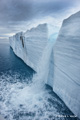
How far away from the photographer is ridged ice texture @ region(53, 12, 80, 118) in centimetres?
299

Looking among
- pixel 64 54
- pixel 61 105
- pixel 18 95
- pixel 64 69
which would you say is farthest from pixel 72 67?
pixel 18 95

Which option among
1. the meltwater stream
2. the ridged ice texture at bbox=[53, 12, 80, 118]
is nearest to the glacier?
the ridged ice texture at bbox=[53, 12, 80, 118]

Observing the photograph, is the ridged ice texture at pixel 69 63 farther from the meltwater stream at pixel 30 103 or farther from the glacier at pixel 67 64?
the meltwater stream at pixel 30 103

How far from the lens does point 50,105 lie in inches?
147

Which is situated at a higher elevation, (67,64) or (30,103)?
(67,64)

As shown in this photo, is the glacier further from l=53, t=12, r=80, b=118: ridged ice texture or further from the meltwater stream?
the meltwater stream

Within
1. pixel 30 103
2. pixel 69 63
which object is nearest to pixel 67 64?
pixel 69 63

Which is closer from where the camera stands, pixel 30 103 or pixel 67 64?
pixel 67 64

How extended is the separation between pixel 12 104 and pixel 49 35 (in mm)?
4272

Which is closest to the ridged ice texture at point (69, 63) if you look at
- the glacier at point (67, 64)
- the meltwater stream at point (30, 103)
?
the glacier at point (67, 64)

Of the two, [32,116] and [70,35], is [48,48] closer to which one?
[70,35]

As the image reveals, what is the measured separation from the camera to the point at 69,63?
3.34m

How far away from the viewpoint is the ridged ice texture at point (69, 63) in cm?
299

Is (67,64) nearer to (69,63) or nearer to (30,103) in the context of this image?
(69,63)
